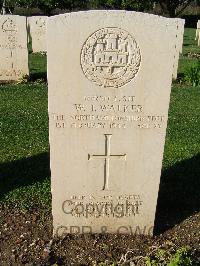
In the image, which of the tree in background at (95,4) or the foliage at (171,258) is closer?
the foliage at (171,258)

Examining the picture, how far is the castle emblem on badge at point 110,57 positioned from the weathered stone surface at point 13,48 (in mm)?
7665

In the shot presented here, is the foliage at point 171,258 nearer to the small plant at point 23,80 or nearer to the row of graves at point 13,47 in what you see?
the small plant at point 23,80

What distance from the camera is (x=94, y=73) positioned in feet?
10.6

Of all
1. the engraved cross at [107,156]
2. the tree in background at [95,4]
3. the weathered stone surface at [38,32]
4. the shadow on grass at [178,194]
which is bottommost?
the shadow on grass at [178,194]

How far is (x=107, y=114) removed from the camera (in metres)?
3.40

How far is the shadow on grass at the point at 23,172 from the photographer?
4785 millimetres

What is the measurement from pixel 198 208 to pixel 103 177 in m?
1.34

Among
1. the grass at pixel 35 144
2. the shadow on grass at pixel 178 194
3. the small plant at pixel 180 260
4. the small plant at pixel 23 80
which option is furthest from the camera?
the small plant at pixel 23 80

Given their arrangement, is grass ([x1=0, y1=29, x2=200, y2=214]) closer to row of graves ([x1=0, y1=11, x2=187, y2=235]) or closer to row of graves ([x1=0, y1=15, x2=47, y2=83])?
row of graves ([x1=0, y1=11, x2=187, y2=235])

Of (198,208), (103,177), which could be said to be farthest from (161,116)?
(198,208)

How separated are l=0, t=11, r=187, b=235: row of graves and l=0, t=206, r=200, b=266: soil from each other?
0.44ft

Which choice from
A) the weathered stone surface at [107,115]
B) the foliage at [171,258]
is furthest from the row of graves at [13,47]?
the foliage at [171,258]

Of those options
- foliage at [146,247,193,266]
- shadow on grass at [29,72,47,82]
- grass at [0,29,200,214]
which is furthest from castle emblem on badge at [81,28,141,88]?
shadow on grass at [29,72,47,82]

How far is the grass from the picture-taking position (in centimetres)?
471
